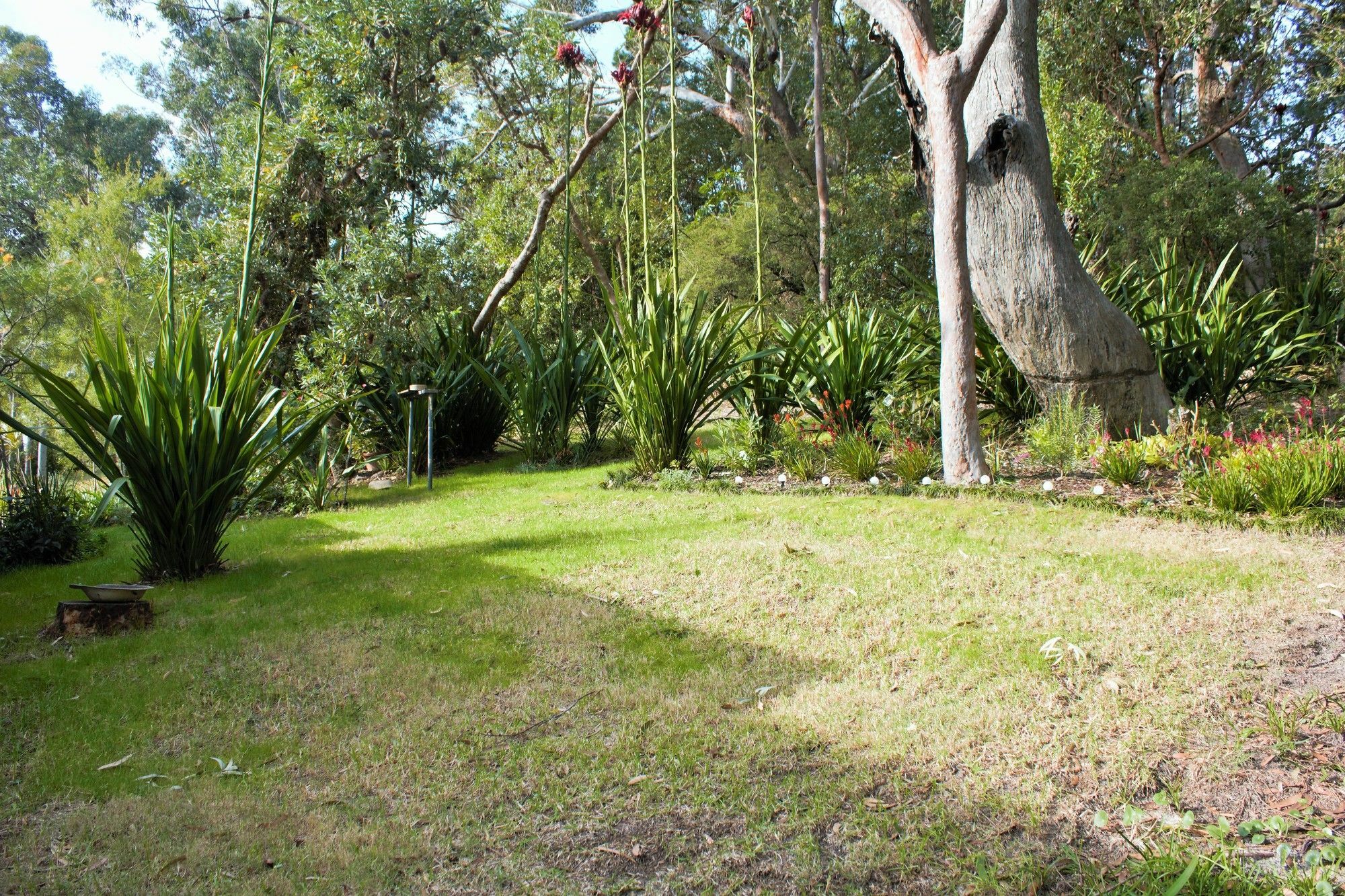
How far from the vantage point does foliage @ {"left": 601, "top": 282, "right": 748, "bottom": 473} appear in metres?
7.48

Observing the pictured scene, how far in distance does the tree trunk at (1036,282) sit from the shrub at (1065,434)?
0.46 feet

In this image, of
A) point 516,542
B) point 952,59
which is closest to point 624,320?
point 516,542

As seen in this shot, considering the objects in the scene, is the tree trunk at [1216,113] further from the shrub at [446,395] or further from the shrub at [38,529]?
the shrub at [38,529]

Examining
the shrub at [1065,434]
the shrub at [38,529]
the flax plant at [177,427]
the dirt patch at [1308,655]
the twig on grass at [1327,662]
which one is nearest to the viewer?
the dirt patch at [1308,655]

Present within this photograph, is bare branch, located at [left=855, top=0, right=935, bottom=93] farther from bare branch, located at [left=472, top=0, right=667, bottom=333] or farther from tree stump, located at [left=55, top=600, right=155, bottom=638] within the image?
tree stump, located at [left=55, top=600, right=155, bottom=638]

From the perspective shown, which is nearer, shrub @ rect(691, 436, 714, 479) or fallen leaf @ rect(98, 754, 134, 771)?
fallen leaf @ rect(98, 754, 134, 771)

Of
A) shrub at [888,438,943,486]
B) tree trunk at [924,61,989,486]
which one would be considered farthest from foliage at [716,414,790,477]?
tree trunk at [924,61,989,486]

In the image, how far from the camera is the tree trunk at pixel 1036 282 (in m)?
6.92

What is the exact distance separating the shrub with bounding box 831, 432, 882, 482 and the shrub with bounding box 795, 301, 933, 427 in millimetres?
444

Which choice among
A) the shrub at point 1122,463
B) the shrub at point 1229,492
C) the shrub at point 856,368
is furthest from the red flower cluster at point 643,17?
the shrub at point 1229,492

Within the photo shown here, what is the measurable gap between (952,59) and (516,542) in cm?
457

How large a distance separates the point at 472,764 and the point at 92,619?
2471 millimetres

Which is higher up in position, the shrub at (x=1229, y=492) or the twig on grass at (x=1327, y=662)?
the shrub at (x=1229, y=492)

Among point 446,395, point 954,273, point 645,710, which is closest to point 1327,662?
point 645,710
